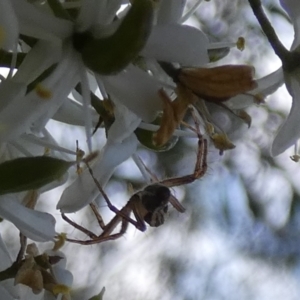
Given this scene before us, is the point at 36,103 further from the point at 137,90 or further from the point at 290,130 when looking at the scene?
the point at 290,130

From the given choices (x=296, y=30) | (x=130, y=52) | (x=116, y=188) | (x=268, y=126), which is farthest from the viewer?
(x=268, y=126)

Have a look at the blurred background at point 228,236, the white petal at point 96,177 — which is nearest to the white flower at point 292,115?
the white petal at point 96,177

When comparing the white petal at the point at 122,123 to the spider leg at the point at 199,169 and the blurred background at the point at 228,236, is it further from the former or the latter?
the blurred background at the point at 228,236

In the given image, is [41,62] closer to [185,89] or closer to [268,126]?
[185,89]

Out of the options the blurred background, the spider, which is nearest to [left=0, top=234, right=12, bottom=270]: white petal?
the spider

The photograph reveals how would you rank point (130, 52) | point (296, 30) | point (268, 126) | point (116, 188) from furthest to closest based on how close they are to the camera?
1. point (268, 126)
2. point (116, 188)
3. point (296, 30)
4. point (130, 52)

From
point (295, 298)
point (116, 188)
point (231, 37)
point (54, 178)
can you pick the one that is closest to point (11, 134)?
point (54, 178)

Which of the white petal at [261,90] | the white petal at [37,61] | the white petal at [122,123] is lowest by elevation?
the white petal at [261,90]
